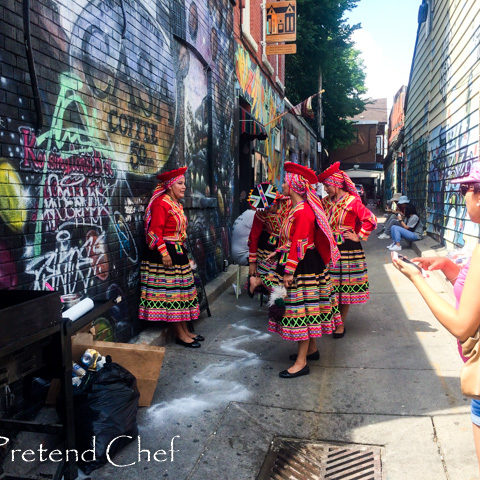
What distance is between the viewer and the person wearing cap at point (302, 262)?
4285 mm

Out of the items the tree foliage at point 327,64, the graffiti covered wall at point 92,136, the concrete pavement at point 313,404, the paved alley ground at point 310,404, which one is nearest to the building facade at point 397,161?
the tree foliage at point 327,64

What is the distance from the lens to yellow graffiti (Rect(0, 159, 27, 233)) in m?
3.02

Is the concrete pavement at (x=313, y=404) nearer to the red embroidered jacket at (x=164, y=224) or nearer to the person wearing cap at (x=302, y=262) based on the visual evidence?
the person wearing cap at (x=302, y=262)

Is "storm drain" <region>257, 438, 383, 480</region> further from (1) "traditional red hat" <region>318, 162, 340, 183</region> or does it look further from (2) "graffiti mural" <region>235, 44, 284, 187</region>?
(2) "graffiti mural" <region>235, 44, 284, 187</region>

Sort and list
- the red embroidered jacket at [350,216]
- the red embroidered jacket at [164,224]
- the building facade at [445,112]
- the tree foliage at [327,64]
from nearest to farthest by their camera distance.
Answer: the red embroidered jacket at [164,224] → the red embroidered jacket at [350,216] → the building facade at [445,112] → the tree foliage at [327,64]

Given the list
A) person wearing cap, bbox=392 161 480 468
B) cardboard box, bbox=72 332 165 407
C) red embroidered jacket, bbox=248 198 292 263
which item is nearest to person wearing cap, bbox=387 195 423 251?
red embroidered jacket, bbox=248 198 292 263

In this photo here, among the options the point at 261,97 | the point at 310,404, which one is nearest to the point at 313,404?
the point at 310,404

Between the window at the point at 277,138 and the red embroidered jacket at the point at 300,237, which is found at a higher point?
the window at the point at 277,138

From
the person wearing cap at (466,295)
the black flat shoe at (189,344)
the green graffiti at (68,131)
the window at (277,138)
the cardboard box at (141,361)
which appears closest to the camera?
the person wearing cap at (466,295)

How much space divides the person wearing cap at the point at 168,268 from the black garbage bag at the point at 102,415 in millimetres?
1763

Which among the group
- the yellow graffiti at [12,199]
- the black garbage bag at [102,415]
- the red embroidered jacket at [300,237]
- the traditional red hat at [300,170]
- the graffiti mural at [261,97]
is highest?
the graffiti mural at [261,97]

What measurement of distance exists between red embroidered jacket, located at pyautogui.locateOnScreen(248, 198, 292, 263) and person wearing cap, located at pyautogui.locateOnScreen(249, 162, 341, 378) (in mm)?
1145

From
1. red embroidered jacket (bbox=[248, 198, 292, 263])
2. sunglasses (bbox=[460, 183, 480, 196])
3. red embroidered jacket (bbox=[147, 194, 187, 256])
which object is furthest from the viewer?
red embroidered jacket (bbox=[248, 198, 292, 263])

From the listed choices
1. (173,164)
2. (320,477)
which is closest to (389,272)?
(173,164)
